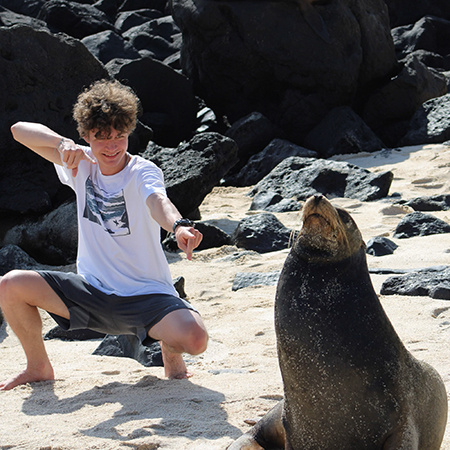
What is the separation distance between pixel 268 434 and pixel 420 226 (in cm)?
463

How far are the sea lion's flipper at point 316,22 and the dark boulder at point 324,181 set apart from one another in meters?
3.83

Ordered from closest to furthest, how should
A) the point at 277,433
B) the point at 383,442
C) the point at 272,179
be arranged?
the point at 383,442 → the point at 277,433 → the point at 272,179

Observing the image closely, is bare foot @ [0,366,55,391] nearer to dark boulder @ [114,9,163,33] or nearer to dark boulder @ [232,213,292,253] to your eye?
dark boulder @ [232,213,292,253]

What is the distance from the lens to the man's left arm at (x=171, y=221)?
309cm

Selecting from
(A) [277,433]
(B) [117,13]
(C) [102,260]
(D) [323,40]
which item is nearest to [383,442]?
(A) [277,433]

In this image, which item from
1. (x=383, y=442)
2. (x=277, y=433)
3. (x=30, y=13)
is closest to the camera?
(x=383, y=442)

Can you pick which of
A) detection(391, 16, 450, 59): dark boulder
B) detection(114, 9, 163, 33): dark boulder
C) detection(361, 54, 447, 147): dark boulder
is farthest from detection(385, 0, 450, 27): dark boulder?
detection(361, 54, 447, 147): dark boulder

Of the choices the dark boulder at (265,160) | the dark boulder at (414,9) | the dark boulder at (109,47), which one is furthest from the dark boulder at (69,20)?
the dark boulder at (265,160)

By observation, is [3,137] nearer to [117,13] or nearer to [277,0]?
[277,0]

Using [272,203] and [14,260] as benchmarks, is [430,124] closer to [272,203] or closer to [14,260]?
[272,203]

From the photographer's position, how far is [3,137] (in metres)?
7.86

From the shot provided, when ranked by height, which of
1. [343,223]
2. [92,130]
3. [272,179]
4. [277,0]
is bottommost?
[272,179]

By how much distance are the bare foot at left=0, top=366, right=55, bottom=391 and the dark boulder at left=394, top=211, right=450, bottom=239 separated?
4.17m

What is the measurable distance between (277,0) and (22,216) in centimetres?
736
